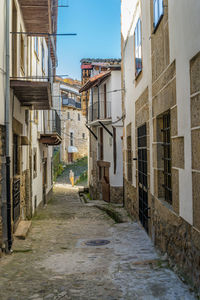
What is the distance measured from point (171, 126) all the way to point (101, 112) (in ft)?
46.5

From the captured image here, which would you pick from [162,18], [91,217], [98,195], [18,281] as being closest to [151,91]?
[162,18]

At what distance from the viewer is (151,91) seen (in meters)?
6.49

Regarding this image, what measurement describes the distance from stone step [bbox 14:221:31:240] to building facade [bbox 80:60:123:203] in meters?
7.69

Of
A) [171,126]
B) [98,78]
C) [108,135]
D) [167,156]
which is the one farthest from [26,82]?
[108,135]

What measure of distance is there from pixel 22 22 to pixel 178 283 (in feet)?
27.1

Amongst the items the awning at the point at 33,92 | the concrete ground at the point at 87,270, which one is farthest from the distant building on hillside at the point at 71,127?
the concrete ground at the point at 87,270

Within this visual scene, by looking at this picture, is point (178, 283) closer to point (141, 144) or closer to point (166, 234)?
point (166, 234)

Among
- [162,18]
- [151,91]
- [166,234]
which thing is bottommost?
[166,234]

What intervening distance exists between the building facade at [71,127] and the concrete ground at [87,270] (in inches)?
1481

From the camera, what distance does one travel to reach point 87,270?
16.3 ft

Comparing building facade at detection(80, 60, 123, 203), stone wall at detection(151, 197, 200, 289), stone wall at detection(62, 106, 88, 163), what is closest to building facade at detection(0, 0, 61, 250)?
stone wall at detection(151, 197, 200, 289)

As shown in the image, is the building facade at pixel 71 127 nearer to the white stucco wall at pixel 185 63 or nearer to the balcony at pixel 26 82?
the balcony at pixel 26 82

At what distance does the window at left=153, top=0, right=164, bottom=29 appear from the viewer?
5.34m

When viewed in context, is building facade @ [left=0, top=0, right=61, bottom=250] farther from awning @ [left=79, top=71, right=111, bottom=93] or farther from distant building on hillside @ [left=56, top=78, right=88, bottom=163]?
distant building on hillside @ [left=56, top=78, right=88, bottom=163]
